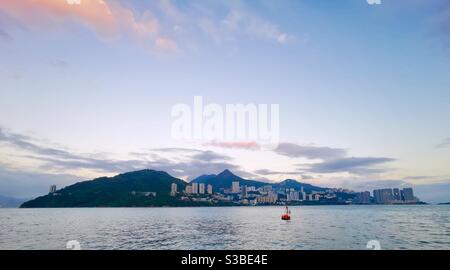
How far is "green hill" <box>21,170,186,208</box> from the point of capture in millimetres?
96438

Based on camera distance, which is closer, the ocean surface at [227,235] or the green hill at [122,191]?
the ocean surface at [227,235]

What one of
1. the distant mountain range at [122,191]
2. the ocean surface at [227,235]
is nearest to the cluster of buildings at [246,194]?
the distant mountain range at [122,191]

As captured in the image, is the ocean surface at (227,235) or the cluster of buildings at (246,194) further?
the cluster of buildings at (246,194)

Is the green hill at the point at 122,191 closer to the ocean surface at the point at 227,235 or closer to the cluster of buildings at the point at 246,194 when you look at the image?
the cluster of buildings at the point at 246,194

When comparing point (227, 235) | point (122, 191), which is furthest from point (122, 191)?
point (227, 235)

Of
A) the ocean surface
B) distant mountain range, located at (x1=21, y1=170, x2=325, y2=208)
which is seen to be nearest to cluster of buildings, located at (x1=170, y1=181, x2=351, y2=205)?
distant mountain range, located at (x1=21, y1=170, x2=325, y2=208)

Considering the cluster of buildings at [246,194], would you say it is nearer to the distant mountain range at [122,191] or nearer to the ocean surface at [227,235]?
the distant mountain range at [122,191]

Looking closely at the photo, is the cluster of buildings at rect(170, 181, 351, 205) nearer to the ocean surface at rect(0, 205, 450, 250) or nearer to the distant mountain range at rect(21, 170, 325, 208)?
the distant mountain range at rect(21, 170, 325, 208)

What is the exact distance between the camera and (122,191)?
109m

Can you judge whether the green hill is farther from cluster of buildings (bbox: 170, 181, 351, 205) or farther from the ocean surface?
the ocean surface

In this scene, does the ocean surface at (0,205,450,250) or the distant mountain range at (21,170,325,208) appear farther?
the distant mountain range at (21,170,325,208)

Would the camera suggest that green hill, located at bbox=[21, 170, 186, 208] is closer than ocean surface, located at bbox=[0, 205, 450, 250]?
No

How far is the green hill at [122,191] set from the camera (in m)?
96.4
